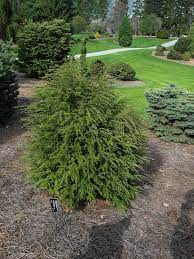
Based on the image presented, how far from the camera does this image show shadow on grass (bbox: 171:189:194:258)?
442cm

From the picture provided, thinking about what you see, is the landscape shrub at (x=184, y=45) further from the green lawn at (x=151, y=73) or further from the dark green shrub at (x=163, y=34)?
the dark green shrub at (x=163, y=34)

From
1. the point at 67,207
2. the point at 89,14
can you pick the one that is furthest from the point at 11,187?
the point at 89,14

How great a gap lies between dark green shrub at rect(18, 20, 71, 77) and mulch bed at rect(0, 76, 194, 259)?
8896 mm

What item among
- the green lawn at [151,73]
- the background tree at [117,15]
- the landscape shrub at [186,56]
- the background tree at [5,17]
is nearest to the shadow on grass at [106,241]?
the green lawn at [151,73]

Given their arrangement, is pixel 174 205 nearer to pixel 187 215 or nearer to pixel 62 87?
pixel 187 215

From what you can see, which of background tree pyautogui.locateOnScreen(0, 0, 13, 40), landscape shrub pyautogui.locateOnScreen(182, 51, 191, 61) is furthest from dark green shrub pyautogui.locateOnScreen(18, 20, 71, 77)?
landscape shrub pyautogui.locateOnScreen(182, 51, 191, 61)

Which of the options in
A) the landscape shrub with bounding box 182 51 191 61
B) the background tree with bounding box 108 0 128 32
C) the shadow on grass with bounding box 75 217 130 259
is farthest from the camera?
the background tree with bounding box 108 0 128 32

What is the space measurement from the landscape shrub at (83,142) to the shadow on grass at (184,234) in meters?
0.78

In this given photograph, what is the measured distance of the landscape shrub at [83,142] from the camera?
15.8 ft

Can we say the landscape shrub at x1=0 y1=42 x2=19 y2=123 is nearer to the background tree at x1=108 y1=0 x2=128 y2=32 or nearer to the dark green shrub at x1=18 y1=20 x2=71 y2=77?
the dark green shrub at x1=18 y1=20 x2=71 y2=77

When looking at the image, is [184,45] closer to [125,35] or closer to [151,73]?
[125,35]

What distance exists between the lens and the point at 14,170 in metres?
5.97

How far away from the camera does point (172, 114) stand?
810cm

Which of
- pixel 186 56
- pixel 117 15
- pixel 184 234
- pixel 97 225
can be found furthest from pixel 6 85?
pixel 117 15
